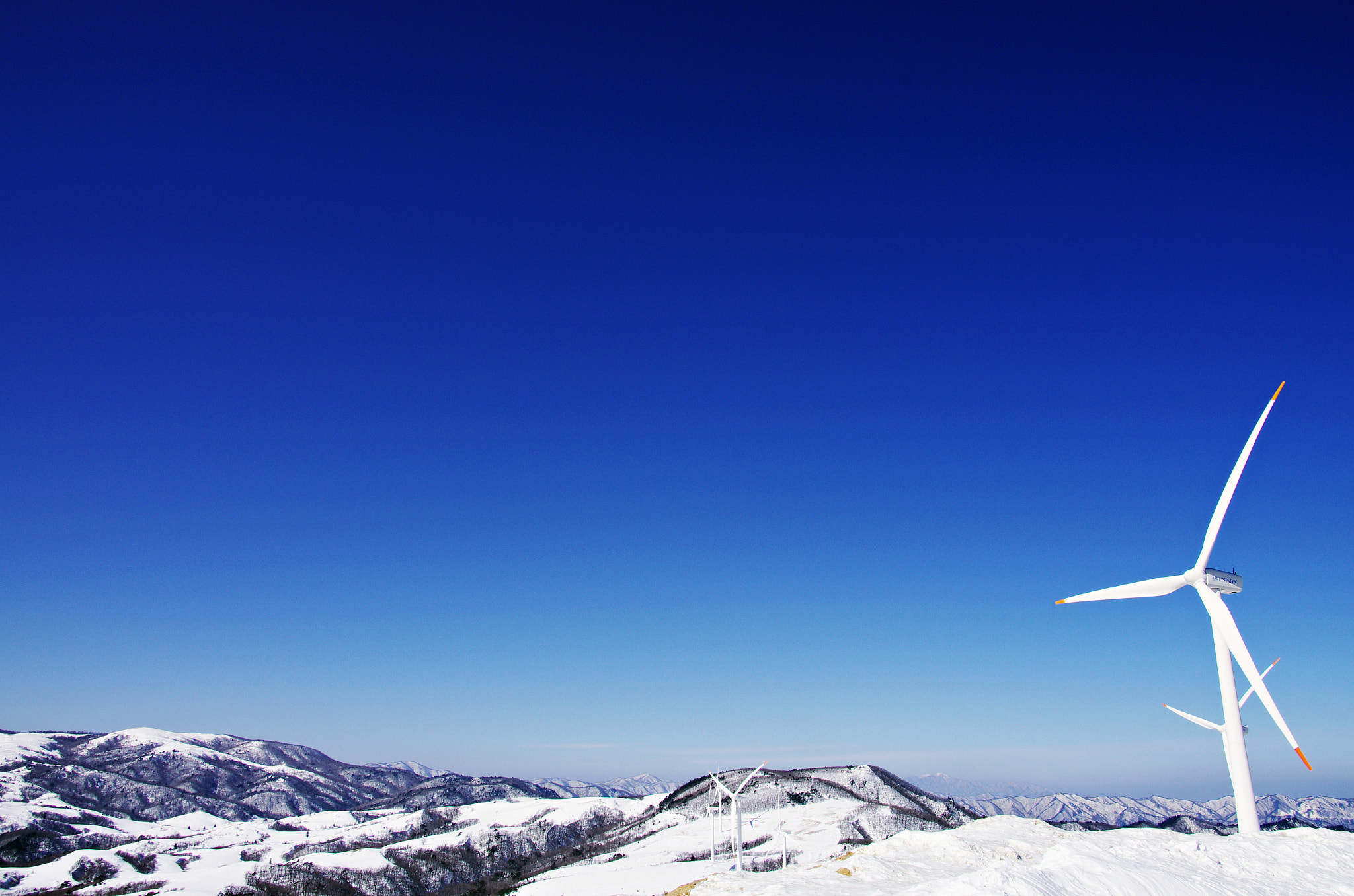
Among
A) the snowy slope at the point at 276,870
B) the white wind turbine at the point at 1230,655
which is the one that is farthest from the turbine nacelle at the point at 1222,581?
the snowy slope at the point at 276,870

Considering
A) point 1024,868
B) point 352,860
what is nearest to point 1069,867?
point 1024,868

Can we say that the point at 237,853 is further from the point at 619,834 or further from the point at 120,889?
the point at 619,834

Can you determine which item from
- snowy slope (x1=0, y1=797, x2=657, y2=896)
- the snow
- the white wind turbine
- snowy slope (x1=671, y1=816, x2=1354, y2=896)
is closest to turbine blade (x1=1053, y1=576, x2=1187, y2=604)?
the white wind turbine

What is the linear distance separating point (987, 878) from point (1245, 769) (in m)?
43.4

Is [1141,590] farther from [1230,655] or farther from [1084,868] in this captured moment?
[1084,868]

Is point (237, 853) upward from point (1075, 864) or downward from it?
downward

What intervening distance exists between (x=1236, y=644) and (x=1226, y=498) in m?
13.4

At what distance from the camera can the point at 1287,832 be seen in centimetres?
6581

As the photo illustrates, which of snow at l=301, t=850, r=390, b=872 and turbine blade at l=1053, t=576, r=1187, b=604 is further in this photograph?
snow at l=301, t=850, r=390, b=872

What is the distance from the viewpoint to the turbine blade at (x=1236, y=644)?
6350cm

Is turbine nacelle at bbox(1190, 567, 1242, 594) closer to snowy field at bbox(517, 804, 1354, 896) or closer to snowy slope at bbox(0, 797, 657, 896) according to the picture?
snowy field at bbox(517, 804, 1354, 896)

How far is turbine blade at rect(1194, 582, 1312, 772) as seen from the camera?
208 ft

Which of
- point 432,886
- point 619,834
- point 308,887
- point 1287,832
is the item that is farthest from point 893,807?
point 308,887

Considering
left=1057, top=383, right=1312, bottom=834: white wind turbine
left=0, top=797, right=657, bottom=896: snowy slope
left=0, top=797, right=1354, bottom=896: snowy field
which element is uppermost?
left=1057, top=383, right=1312, bottom=834: white wind turbine
